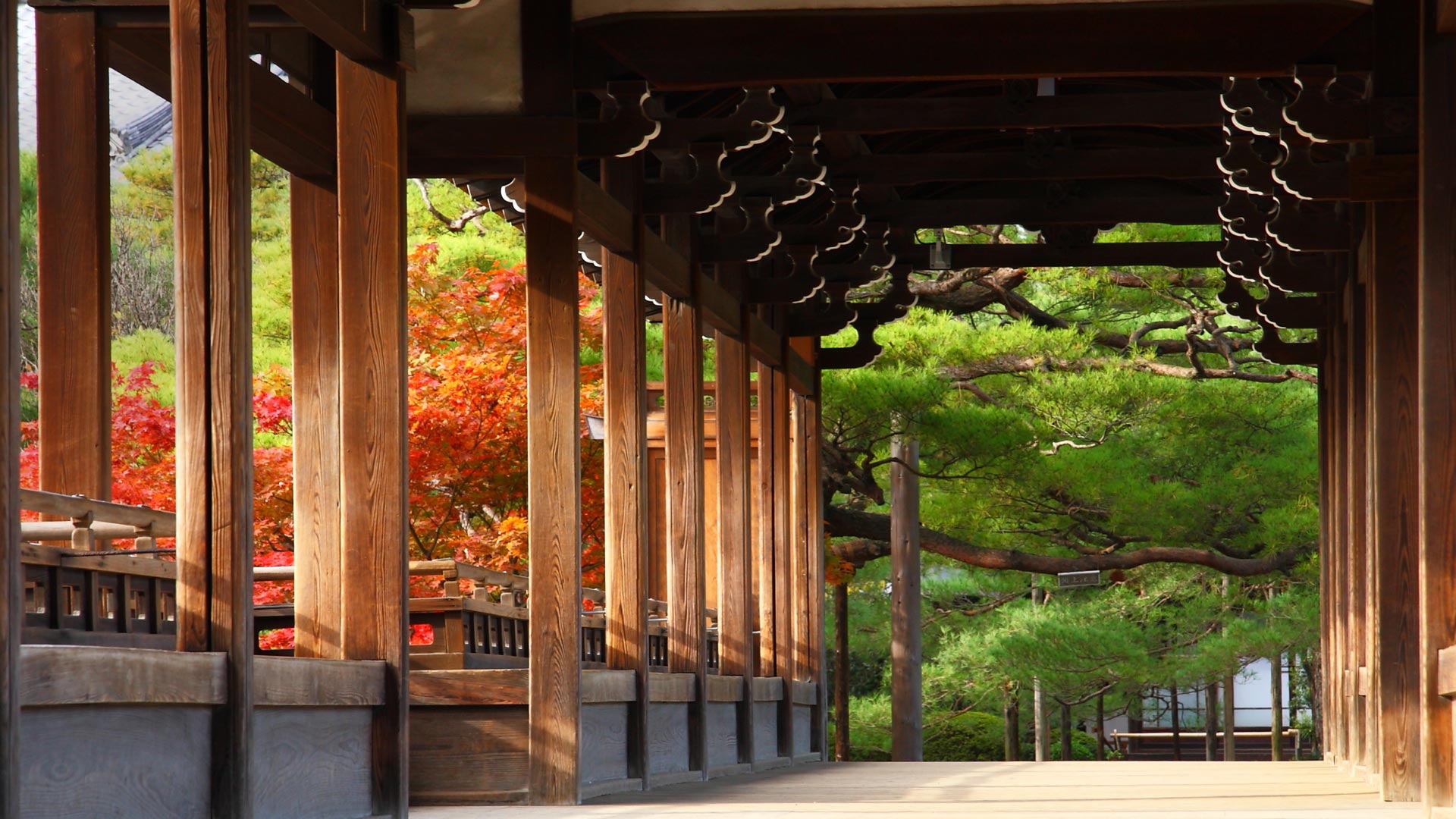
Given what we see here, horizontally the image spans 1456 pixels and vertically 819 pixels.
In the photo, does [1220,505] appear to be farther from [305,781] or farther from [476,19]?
[305,781]

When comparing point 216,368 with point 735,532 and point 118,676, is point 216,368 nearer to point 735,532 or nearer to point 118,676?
point 118,676

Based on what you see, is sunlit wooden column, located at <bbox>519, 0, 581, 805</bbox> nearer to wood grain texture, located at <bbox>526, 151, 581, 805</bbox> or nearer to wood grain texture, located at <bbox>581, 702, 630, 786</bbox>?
wood grain texture, located at <bbox>526, 151, 581, 805</bbox>

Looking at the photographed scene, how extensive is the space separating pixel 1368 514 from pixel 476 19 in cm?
452

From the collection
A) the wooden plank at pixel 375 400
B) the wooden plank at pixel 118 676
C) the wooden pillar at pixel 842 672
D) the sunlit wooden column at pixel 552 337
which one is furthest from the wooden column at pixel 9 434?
the wooden pillar at pixel 842 672

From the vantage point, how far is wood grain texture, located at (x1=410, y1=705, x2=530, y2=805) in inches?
252

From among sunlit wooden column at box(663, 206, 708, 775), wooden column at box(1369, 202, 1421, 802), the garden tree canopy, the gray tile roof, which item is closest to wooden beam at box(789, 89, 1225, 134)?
sunlit wooden column at box(663, 206, 708, 775)

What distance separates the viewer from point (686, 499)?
8836mm

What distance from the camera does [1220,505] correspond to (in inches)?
655

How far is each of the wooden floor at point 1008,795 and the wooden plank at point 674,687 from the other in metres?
0.41

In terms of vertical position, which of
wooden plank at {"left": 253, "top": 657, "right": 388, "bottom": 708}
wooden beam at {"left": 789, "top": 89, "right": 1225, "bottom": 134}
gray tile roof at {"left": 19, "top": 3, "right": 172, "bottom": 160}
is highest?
gray tile roof at {"left": 19, "top": 3, "right": 172, "bottom": 160}

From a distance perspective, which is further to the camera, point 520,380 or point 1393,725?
point 520,380

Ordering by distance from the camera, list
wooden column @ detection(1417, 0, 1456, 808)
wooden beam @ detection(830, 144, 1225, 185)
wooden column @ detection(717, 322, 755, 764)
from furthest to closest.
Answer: wooden beam @ detection(830, 144, 1225, 185) → wooden column @ detection(717, 322, 755, 764) → wooden column @ detection(1417, 0, 1456, 808)

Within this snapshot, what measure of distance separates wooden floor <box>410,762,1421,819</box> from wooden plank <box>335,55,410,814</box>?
0.87 m

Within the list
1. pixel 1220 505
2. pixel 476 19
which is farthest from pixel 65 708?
pixel 1220 505
